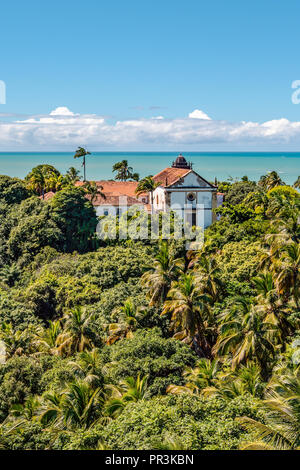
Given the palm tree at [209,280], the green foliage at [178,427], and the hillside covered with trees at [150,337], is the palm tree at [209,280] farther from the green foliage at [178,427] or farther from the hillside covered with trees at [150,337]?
the green foliage at [178,427]

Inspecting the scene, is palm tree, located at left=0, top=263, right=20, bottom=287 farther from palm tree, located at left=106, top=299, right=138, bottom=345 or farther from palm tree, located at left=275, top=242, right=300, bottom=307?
palm tree, located at left=275, top=242, right=300, bottom=307

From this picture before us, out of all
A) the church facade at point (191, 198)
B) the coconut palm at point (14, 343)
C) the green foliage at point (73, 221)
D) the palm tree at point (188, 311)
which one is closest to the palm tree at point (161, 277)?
the palm tree at point (188, 311)

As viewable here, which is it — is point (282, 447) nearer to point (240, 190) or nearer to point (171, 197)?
point (171, 197)

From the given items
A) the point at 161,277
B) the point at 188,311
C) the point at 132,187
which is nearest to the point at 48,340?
the point at 161,277

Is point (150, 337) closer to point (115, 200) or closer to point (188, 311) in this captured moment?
point (188, 311)

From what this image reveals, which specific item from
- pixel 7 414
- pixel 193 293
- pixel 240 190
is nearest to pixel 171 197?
pixel 240 190

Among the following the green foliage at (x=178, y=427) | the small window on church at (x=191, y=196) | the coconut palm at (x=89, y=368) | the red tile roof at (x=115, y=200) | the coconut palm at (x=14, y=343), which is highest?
the small window on church at (x=191, y=196)
